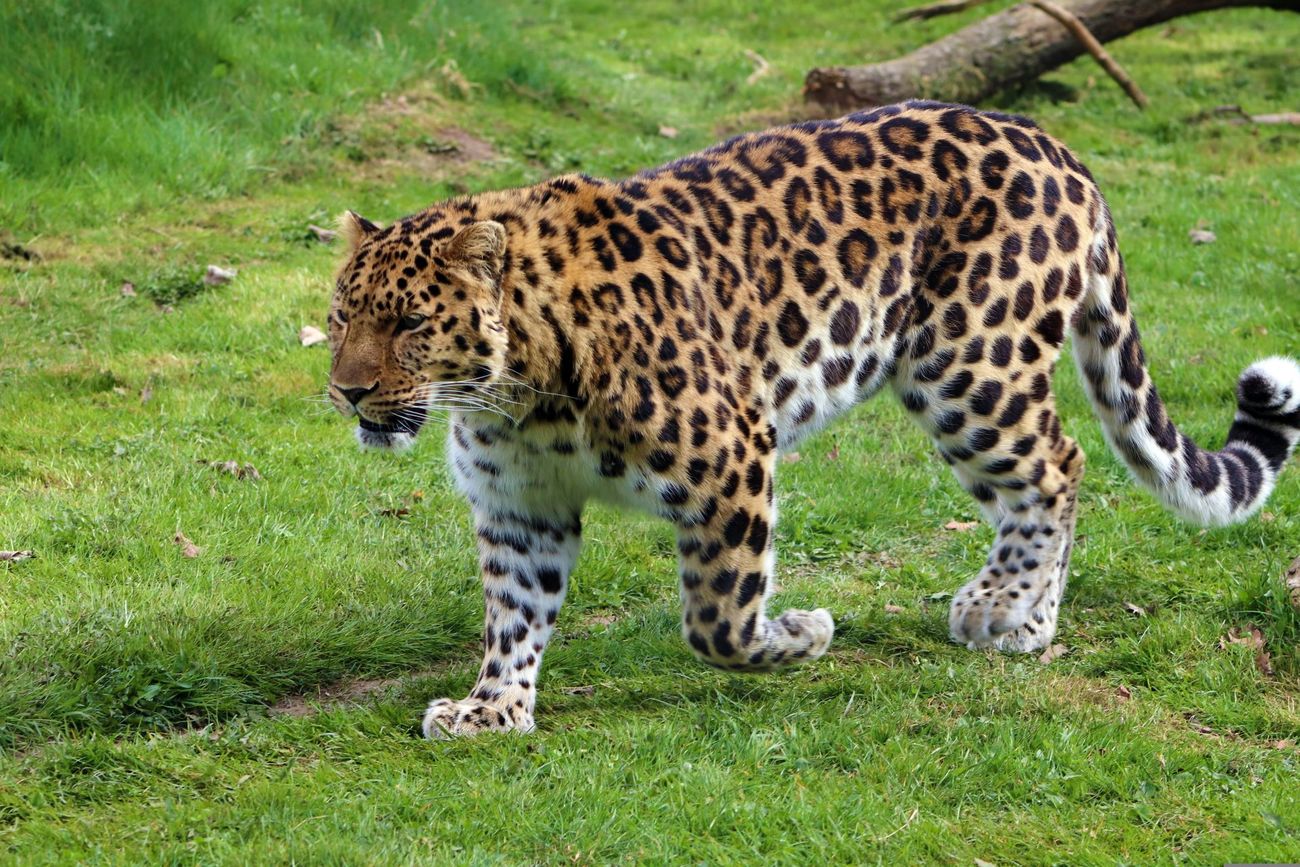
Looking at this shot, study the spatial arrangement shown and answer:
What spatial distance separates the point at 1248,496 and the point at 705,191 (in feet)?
10.2

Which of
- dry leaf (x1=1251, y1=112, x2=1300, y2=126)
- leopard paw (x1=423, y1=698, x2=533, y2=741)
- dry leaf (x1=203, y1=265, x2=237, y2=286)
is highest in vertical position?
dry leaf (x1=1251, y1=112, x2=1300, y2=126)

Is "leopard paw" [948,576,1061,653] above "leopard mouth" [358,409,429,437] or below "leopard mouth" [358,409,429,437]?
below

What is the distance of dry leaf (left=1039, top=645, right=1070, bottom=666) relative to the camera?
288 inches

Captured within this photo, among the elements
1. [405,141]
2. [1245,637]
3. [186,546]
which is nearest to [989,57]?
[405,141]

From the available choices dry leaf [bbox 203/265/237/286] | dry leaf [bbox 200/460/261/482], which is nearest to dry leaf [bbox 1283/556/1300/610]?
dry leaf [bbox 200/460/261/482]

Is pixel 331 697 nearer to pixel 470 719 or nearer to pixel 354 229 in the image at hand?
pixel 470 719

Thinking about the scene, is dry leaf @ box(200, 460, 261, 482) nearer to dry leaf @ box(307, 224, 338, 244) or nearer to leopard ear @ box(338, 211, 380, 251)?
leopard ear @ box(338, 211, 380, 251)

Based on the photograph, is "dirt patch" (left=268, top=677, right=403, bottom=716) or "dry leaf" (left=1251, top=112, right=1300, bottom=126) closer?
"dirt patch" (left=268, top=677, right=403, bottom=716)

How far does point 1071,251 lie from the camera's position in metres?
7.26

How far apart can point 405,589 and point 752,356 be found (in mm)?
2217

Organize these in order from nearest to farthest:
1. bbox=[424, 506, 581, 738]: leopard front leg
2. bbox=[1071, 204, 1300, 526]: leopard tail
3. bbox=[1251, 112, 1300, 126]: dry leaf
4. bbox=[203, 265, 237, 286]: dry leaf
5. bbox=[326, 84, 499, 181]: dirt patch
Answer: bbox=[424, 506, 581, 738]: leopard front leg < bbox=[1071, 204, 1300, 526]: leopard tail < bbox=[203, 265, 237, 286]: dry leaf < bbox=[326, 84, 499, 181]: dirt patch < bbox=[1251, 112, 1300, 126]: dry leaf

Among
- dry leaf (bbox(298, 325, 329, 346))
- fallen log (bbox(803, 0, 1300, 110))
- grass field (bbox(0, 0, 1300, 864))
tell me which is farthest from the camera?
fallen log (bbox(803, 0, 1300, 110))

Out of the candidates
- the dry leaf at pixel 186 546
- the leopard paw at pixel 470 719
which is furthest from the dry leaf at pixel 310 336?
the leopard paw at pixel 470 719

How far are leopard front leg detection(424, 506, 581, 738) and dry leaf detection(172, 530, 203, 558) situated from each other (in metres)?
1.80
